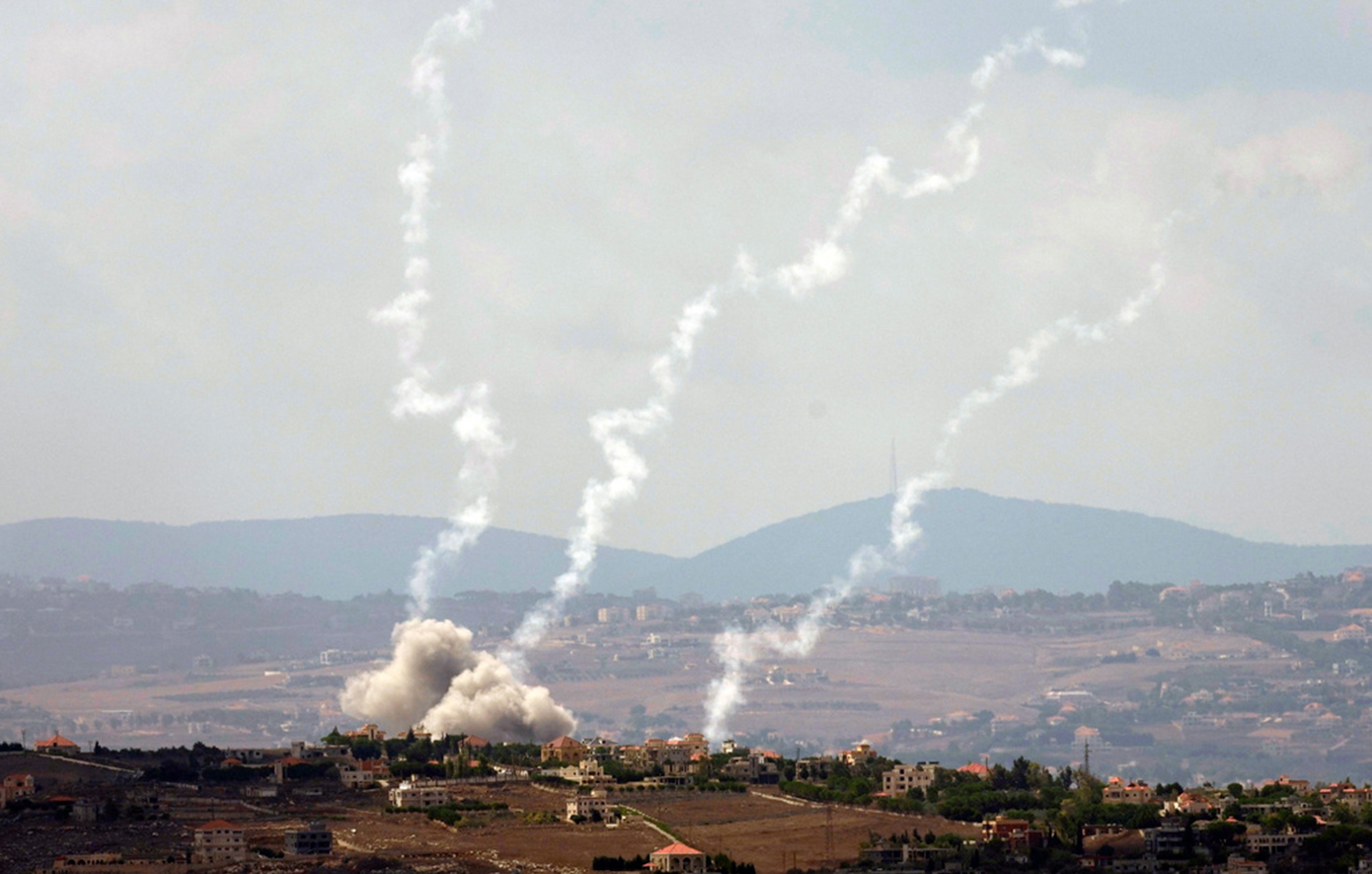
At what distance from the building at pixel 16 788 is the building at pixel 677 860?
3888cm

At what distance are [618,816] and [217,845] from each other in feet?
75.4

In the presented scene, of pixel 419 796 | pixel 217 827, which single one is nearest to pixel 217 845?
pixel 217 827

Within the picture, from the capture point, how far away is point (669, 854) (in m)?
118

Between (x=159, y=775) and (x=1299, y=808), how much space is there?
2473 inches

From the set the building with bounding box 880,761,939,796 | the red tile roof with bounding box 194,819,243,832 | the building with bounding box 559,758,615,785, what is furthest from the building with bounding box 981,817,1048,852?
the red tile roof with bounding box 194,819,243,832

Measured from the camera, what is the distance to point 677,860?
118 metres

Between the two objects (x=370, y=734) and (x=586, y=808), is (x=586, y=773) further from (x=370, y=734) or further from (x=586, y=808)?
(x=370, y=734)

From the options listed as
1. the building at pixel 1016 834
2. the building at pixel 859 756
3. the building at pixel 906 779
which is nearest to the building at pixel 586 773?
the building at pixel 906 779

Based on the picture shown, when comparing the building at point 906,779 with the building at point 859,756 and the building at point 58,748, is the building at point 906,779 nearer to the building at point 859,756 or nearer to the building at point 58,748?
the building at point 859,756

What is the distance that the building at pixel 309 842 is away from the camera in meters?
122

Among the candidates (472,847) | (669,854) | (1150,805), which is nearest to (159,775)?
(472,847)

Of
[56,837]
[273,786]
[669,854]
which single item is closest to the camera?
[669,854]

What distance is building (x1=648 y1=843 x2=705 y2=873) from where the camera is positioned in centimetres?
11794

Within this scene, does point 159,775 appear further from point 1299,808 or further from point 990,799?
point 1299,808
